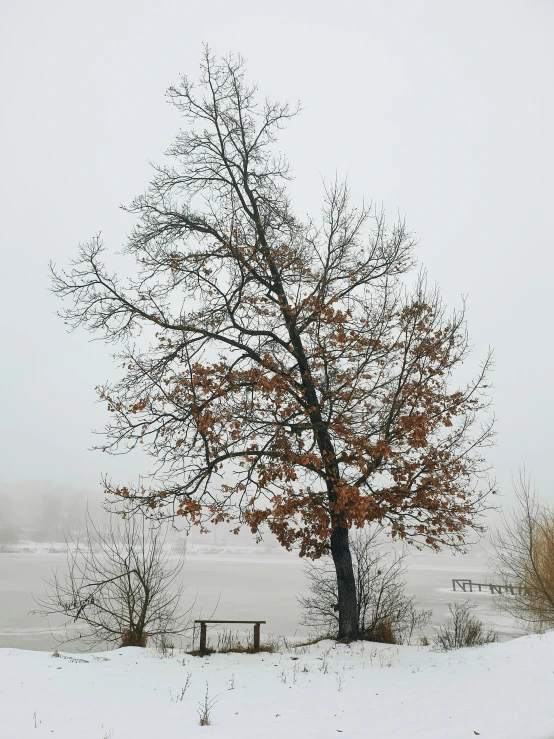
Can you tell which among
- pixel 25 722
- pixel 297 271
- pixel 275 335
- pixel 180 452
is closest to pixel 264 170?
pixel 297 271

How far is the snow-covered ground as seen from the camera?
609 cm

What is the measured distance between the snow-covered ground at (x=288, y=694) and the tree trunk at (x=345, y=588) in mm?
965

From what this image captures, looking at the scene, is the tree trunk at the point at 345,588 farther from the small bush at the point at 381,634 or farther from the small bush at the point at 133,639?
the small bush at the point at 133,639

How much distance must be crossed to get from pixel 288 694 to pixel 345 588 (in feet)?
14.7

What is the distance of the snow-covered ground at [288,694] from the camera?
240 inches

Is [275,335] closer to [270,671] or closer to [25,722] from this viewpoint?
[270,671]

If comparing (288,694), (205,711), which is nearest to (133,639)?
(288,694)

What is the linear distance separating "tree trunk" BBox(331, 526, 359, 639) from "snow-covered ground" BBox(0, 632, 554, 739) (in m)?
0.96

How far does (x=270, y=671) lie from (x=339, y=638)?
3.09 m

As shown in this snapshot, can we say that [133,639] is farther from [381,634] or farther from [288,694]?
[381,634]

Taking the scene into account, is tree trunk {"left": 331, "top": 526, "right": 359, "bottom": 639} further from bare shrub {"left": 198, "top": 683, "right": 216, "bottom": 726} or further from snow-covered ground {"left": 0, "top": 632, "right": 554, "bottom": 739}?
bare shrub {"left": 198, "top": 683, "right": 216, "bottom": 726}

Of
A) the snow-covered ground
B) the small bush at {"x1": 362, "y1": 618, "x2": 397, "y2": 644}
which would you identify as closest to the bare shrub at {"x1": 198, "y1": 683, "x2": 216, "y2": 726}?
the snow-covered ground

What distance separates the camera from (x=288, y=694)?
7727 millimetres

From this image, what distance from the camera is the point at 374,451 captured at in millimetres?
10305
